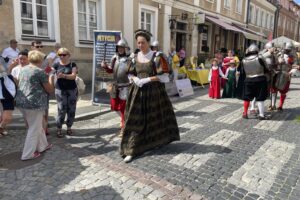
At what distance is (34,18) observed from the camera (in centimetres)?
942

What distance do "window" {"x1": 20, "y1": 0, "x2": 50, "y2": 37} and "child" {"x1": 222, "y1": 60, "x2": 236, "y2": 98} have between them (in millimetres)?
6513

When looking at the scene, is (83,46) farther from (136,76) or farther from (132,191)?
(132,191)

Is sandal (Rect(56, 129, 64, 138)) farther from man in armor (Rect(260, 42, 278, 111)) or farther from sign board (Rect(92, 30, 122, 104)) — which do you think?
man in armor (Rect(260, 42, 278, 111))

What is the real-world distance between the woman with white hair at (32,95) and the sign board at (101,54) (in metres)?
3.44

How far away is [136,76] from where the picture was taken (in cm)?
430

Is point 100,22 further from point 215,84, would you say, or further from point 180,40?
point 180,40

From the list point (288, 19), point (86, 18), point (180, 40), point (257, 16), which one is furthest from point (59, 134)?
point (288, 19)

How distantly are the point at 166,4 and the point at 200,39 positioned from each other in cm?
477

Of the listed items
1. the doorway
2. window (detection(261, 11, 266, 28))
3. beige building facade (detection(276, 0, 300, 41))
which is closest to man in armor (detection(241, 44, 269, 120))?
the doorway

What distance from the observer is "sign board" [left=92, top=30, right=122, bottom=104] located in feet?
24.5

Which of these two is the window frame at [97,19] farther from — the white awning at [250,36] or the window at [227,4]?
the window at [227,4]

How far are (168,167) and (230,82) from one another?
245 inches

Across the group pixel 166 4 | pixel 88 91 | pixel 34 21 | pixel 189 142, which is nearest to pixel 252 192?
pixel 189 142

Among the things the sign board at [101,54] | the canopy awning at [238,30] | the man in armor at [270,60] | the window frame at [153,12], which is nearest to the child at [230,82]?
the man in armor at [270,60]
